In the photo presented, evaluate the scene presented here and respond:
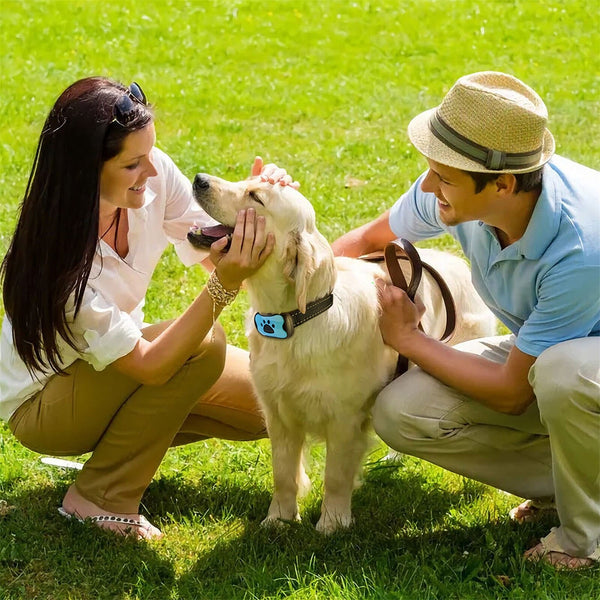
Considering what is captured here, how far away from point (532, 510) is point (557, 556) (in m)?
0.40

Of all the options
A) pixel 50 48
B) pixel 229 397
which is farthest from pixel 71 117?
pixel 50 48

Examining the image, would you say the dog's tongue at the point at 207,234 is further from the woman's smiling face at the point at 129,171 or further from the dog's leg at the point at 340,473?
the dog's leg at the point at 340,473

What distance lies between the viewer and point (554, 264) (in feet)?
10.5

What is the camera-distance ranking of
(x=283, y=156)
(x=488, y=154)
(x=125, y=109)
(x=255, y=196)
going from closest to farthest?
(x=488, y=154), (x=125, y=109), (x=255, y=196), (x=283, y=156)

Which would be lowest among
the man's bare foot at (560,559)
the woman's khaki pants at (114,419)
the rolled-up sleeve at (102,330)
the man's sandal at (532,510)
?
the man's sandal at (532,510)

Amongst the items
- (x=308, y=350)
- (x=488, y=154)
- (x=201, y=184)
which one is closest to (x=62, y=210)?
(x=201, y=184)

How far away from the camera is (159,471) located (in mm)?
4211

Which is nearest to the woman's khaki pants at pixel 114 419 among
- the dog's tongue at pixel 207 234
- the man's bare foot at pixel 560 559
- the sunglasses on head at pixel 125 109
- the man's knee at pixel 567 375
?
the dog's tongue at pixel 207 234

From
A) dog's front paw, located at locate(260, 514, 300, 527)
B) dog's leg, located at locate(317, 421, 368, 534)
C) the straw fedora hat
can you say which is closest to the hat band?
the straw fedora hat

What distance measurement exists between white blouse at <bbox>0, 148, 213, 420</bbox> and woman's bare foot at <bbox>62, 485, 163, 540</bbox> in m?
0.43

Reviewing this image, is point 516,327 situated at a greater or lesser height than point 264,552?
greater

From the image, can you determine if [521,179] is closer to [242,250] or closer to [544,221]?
[544,221]

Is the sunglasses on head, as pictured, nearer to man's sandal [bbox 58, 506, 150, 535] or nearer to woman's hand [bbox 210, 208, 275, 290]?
woman's hand [bbox 210, 208, 275, 290]

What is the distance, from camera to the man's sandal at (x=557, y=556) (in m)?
3.34
